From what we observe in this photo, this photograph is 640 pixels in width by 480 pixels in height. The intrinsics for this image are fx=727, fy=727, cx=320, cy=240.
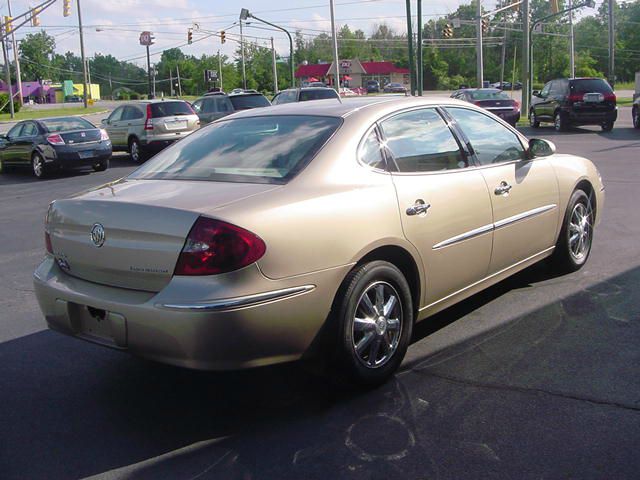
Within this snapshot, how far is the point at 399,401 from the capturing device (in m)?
3.88

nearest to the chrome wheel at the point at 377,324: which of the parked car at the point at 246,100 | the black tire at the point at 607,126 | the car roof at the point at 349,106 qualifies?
the car roof at the point at 349,106

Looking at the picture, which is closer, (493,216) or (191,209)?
(191,209)

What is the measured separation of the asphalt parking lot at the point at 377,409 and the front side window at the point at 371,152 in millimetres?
1233

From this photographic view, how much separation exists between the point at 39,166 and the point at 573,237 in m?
14.8

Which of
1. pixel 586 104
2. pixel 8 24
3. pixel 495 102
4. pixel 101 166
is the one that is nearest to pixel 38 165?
pixel 101 166

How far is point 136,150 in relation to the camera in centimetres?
2067

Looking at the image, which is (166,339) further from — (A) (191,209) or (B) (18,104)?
(B) (18,104)

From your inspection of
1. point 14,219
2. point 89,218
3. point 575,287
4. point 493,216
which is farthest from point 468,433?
point 14,219

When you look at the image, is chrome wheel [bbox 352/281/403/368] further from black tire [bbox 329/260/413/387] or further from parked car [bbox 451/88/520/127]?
parked car [bbox 451/88/520/127]

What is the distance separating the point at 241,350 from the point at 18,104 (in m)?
68.0

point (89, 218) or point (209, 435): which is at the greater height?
point (89, 218)

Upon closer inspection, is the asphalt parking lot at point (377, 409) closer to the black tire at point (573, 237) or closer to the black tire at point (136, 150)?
the black tire at point (573, 237)

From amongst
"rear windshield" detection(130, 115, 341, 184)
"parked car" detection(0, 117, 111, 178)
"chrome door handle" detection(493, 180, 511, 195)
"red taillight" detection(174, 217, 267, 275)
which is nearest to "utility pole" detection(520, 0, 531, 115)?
"parked car" detection(0, 117, 111, 178)

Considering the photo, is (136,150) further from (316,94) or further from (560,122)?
(560,122)
